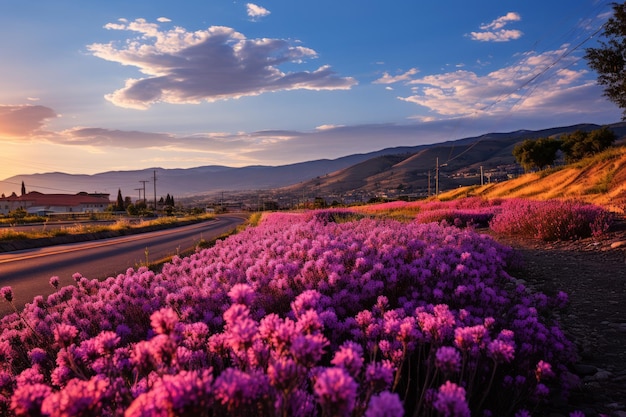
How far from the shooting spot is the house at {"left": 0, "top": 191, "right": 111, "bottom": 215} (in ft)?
425

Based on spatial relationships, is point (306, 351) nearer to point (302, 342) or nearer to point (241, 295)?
point (302, 342)

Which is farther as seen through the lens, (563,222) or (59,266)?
(59,266)

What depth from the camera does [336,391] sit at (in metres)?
1.53

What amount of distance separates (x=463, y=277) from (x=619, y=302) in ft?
7.97

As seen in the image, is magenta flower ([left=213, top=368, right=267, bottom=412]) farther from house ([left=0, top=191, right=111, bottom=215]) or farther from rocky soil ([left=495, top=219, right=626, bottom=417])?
house ([left=0, top=191, right=111, bottom=215])

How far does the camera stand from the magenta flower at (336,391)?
1.51m

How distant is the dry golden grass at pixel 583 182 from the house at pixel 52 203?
386 ft

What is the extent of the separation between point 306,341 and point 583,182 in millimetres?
31328

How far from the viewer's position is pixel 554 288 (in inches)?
249

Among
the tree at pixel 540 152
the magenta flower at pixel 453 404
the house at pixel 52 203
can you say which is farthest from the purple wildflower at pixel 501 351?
the house at pixel 52 203

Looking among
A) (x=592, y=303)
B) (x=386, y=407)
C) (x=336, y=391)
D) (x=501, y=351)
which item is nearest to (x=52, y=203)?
(x=592, y=303)

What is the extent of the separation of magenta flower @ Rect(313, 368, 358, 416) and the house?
136 metres

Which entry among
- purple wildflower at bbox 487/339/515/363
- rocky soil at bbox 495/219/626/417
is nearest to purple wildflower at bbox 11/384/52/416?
purple wildflower at bbox 487/339/515/363

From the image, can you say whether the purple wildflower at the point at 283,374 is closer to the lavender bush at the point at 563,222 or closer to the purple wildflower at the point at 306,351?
the purple wildflower at the point at 306,351
